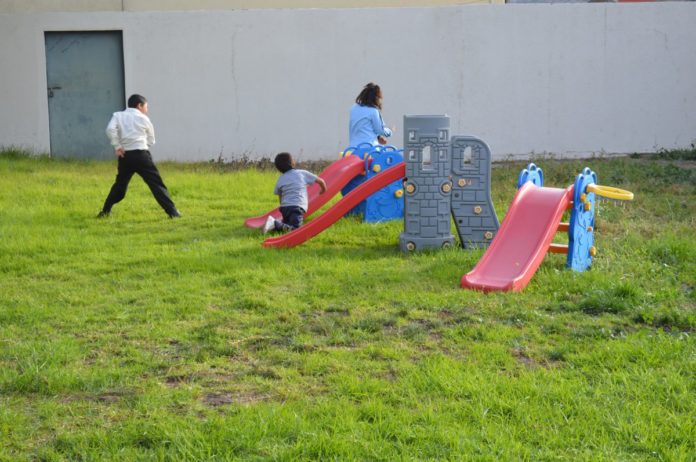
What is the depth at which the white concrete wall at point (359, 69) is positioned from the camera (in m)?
15.4

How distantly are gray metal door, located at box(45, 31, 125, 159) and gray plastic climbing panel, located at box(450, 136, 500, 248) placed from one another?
8.45 m

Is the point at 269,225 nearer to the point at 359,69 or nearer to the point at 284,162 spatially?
the point at 284,162

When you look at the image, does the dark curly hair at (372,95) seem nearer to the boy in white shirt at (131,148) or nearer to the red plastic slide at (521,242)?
the boy in white shirt at (131,148)

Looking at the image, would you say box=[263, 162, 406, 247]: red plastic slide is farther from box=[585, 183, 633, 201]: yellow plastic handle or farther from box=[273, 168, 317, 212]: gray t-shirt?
box=[585, 183, 633, 201]: yellow plastic handle

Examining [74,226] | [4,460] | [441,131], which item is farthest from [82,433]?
[74,226]

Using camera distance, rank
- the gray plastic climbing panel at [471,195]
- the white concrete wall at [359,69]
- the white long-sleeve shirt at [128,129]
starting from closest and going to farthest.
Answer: the gray plastic climbing panel at [471,195] → the white long-sleeve shirt at [128,129] → the white concrete wall at [359,69]

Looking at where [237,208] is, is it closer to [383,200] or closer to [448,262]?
[383,200]

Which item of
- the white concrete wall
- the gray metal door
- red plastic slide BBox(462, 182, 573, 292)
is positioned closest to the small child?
red plastic slide BBox(462, 182, 573, 292)

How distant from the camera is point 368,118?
11.2 meters

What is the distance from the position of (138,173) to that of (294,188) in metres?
1.91

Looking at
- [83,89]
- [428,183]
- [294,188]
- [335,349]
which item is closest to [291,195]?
[294,188]

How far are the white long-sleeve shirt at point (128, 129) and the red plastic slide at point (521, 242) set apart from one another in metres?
4.52

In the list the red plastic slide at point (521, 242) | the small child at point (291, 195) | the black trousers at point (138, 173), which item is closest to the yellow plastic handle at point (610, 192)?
the red plastic slide at point (521, 242)

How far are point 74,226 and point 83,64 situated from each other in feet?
20.6
